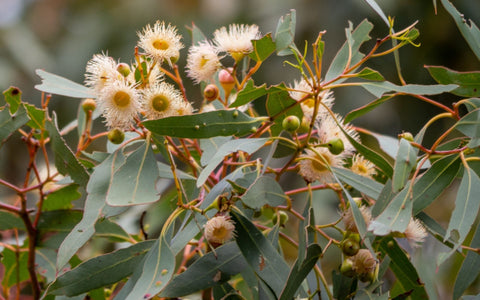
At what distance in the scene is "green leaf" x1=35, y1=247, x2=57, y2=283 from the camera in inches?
38.0

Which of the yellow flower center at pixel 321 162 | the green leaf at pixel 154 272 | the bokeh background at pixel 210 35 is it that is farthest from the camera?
the bokeh background at pixel 210 35

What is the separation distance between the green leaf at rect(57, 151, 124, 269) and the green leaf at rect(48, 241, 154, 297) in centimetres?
4

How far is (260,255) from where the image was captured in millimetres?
731

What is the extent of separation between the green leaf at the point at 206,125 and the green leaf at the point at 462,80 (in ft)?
1.00

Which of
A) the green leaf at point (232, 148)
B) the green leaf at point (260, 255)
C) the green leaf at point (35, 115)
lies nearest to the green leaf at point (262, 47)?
the green leaf at point (232, 148)

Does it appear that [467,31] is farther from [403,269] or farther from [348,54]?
[403,269]

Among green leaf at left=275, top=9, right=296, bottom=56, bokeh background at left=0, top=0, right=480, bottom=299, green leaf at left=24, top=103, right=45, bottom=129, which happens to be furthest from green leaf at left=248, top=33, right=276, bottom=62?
bokeh background at left=0, top=0, right=480, bottom=299

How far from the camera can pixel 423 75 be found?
347 centimetres

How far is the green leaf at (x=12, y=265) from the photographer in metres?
1.02

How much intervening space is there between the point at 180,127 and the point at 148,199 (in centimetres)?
10

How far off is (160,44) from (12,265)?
526 mm

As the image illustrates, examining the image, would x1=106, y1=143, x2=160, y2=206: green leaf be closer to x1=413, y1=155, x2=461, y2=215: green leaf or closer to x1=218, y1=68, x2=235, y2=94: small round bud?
x1=218, y1=68, x2=235, y2=94: small round bud

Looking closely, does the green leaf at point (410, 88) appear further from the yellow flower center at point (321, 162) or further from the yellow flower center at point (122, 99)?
the yellow flower center at point (122, 99)

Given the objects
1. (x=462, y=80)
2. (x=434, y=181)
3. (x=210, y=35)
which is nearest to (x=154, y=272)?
(x=434, y=181)
